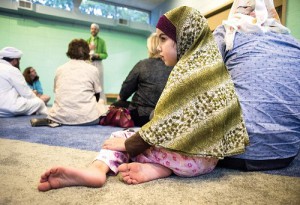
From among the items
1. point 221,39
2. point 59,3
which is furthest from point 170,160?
point 59,3

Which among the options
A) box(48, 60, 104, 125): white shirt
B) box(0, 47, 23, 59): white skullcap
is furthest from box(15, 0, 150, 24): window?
box(48, 60, 104, 125): white shirt

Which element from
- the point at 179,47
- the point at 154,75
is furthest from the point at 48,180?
the point at 154,75

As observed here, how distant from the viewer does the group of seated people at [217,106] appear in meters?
0.83

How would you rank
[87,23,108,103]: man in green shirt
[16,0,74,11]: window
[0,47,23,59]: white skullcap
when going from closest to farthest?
[0,47,23,59]: white skullcap → [87,23,108,103]: man in green shirt → [16,0,74,11]: window

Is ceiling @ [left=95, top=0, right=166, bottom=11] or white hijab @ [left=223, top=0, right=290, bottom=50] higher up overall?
ceiling @ [left=95, top=0, right=166, bottom=11]

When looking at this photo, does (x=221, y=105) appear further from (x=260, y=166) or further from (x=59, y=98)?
(x=59, y=98)

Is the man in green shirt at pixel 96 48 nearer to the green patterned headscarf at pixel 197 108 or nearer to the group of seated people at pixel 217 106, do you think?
the group of seated people at pixel 217 106

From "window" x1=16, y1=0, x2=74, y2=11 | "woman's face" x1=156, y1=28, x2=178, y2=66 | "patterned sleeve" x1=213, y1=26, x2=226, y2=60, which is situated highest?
"window" x1=16, y1=0, x2=74, y2=11

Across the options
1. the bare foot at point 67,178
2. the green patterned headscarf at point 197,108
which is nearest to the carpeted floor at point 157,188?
the bare foot at point 67,178

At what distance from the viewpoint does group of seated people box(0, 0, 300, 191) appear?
83cm

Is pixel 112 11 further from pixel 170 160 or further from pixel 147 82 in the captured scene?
pixel 170 160

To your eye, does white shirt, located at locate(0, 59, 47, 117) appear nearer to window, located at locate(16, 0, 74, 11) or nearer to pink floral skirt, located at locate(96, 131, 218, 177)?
pink floral skirt, located at locate(96, 131, 218, 177)

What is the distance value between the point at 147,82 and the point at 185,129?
143 cm

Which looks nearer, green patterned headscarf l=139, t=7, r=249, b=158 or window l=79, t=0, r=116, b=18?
green patterned headscarf l=139, t=7, r=249, b=158
